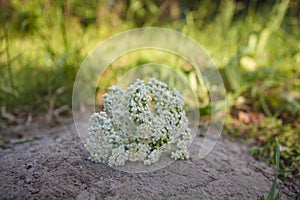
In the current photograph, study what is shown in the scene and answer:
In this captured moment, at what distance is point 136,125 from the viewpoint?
121 centimetres

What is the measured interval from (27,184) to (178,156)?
62 centimetres

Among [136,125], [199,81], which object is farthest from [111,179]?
[199,81]

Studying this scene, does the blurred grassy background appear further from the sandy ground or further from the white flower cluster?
the white flower cluster

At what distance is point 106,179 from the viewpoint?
3.71ft

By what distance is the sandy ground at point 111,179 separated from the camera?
1057mm

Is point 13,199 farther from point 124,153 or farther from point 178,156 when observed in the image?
point 178,156

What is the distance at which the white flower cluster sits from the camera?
1.18 meters

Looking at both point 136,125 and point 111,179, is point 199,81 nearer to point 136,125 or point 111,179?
point 136,125

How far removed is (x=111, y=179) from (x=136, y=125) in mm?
235

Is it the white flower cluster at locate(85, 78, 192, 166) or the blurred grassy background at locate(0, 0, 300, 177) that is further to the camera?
the blurred grassy background at locate(0, 0, 300, 177)

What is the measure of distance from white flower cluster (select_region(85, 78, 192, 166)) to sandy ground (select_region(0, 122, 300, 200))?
7cm

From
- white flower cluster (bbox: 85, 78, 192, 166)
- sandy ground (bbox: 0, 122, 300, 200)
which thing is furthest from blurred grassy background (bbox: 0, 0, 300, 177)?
white flower cluster (bbox: 85, 78, 192, 166)

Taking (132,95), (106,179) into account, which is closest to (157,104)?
(132,95)

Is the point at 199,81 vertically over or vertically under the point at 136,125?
over
